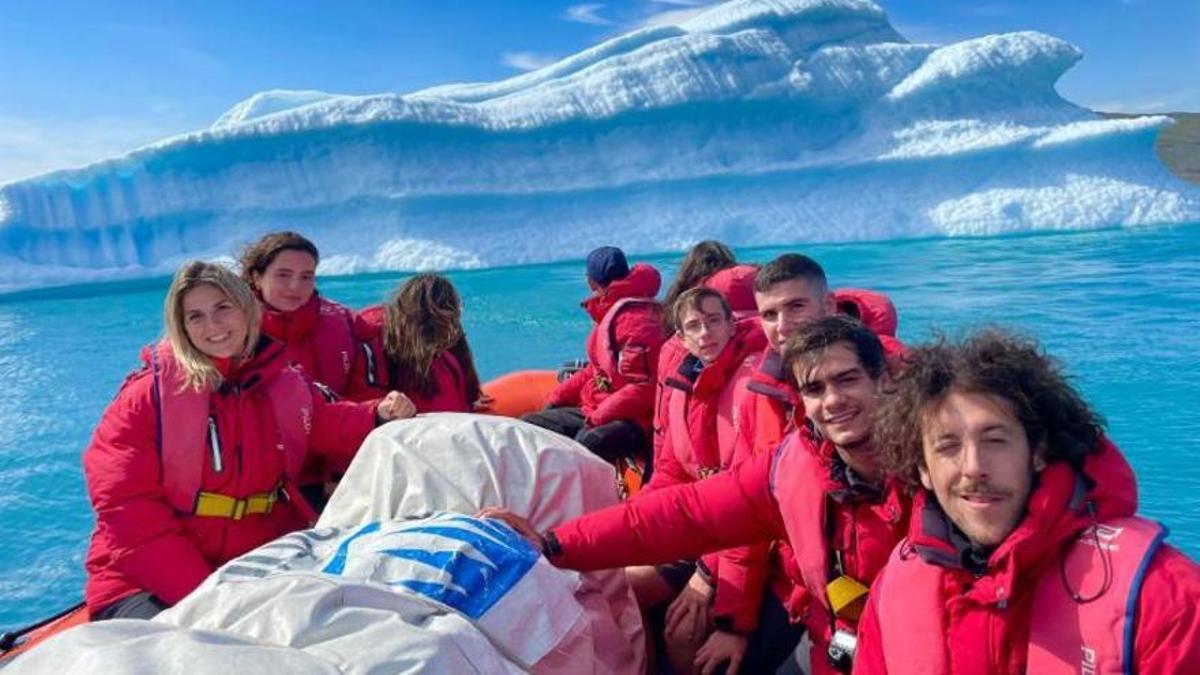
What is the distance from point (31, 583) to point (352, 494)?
9.32ft

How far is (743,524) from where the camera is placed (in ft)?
5.60

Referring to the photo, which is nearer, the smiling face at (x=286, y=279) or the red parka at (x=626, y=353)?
the smiling face at (x=286, y=279)

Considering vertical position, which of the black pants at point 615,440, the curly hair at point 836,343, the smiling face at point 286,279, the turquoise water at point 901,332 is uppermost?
the smiling face at point 286,279

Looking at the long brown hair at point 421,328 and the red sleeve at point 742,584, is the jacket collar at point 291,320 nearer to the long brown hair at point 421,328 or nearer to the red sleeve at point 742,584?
the long brown hair at point 421,328

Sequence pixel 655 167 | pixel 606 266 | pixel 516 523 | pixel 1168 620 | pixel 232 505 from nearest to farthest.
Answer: pixel 1168 620
pixel 516 523
pixel 232 505
pixel 606 266
pixel 655 167

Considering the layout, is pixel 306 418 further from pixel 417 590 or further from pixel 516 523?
pixel 417 590

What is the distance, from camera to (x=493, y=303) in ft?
36.9

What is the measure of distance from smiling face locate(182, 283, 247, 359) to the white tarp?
45 centimetres

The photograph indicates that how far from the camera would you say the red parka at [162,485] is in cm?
193

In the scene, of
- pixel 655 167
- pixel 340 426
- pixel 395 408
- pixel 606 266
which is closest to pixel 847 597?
pixel 395 408

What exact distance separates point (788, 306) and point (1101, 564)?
1160 mm

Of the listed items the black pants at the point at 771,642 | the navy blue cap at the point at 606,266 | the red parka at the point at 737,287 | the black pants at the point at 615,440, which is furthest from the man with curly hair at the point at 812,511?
the navy blue cap at the point at 606,266

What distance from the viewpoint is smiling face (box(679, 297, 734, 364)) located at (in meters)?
2.32

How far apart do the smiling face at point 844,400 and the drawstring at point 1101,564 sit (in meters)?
0.42
